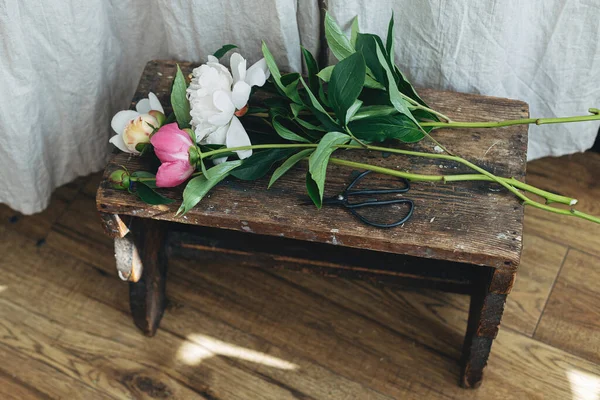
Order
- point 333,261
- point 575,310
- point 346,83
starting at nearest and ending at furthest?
point 346,83 → point 333,261 → point 575,310

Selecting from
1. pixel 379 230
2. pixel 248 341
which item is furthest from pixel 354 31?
pixel 248 341

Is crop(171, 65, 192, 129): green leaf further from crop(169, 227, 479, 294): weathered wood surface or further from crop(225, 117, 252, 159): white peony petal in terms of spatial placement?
crop(169, 227, 479, 294): weathered wood surface

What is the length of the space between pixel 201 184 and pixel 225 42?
0.29m

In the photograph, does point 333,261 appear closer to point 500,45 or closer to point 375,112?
point 375,112

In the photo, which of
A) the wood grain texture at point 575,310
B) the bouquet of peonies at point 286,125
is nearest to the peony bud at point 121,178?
the bouquet of peonies at point 286,125

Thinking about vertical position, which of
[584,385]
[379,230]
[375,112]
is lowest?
[584,385]

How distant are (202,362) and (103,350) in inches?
6.4

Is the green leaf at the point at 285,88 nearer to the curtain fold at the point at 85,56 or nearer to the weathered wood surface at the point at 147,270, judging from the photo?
the curtain fold at the point at 85,56

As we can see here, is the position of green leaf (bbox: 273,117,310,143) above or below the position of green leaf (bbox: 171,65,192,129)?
below

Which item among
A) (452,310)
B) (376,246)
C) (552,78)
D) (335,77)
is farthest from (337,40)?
(452,310)

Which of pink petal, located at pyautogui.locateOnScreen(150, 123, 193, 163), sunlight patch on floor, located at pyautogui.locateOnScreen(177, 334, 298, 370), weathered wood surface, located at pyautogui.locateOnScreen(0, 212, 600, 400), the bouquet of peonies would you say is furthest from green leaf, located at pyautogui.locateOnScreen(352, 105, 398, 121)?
sunlight patch on floor, located at pyautogui.locateOnScreen(177, 334, 298, 370)

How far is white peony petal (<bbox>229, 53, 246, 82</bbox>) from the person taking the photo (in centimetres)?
85

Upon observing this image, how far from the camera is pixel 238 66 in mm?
851

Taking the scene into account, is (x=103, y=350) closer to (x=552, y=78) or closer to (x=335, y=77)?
(x=335, y=77)
